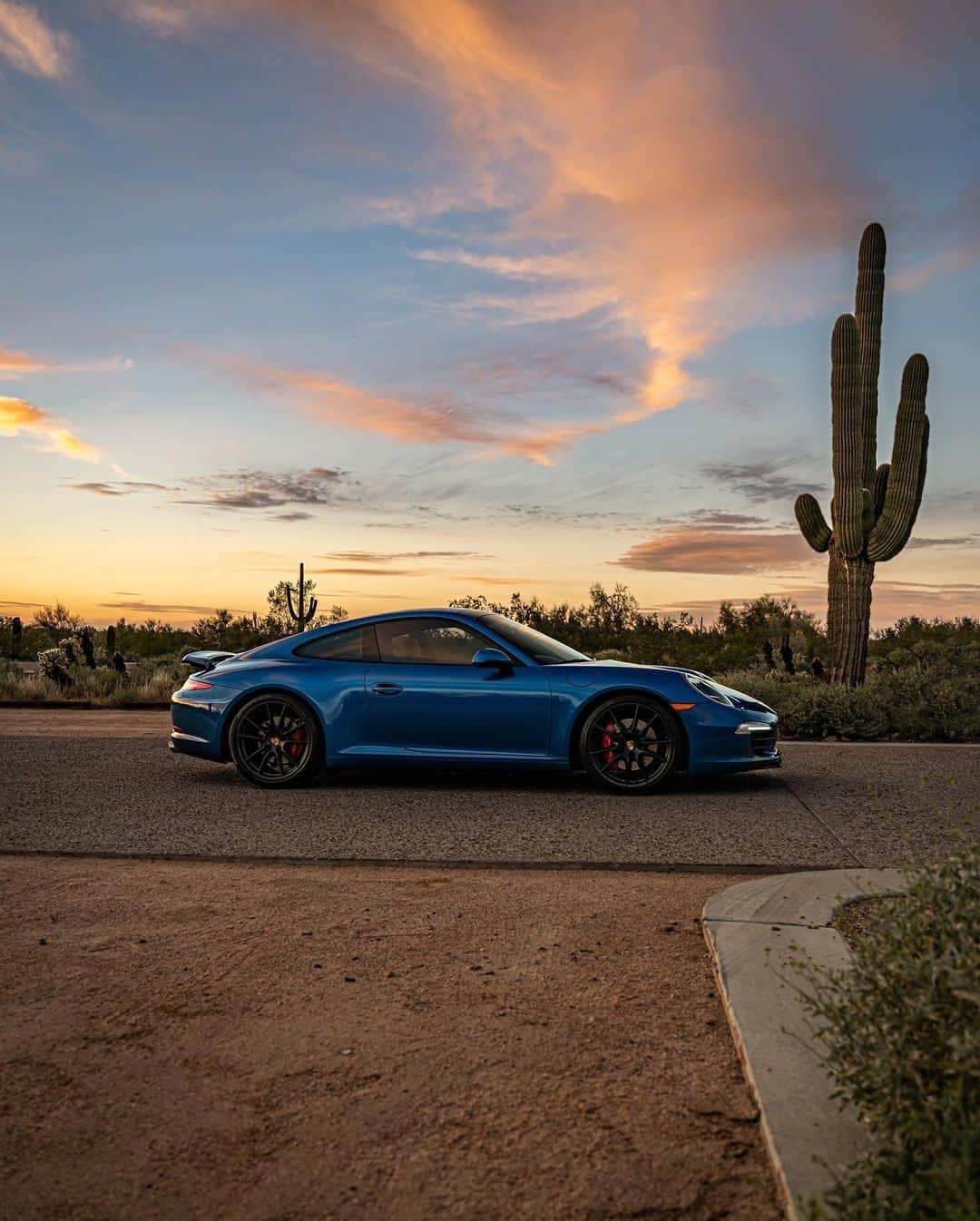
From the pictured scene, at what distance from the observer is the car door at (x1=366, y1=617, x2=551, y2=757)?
880cm

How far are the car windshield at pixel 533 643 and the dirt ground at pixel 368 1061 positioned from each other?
3.57 meters

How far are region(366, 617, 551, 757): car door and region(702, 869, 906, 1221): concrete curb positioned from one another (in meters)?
3.19

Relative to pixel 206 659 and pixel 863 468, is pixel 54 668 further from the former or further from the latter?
pixel 863 468

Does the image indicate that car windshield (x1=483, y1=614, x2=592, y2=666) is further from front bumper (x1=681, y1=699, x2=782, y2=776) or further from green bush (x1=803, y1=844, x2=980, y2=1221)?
green bush (x1=803, y1=844, x2=980, y2=1221)

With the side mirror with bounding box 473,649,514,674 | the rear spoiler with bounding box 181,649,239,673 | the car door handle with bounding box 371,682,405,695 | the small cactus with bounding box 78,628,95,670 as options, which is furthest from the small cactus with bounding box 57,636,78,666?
the side mirror with bounding box 473,649,514,674

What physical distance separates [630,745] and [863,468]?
1187 centimetres

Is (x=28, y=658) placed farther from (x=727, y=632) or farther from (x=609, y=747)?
(x=609, y=747)

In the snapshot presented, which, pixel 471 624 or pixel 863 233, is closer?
pixel 471 624

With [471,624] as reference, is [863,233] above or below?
above

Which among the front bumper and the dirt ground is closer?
the dirt ground

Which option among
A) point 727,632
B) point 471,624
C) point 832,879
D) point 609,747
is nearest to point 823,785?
point 609,747

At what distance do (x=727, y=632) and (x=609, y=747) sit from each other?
25.2 metres

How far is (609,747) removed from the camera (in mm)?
8789

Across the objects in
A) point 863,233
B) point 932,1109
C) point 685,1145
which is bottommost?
point 685,1145
